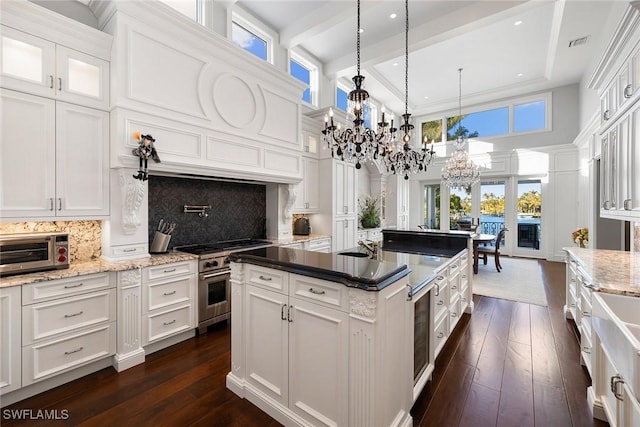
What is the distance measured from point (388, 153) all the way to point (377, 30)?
10.4 feet

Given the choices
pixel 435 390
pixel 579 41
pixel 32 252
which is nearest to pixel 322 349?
pixel 435 390

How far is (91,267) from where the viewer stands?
248cm

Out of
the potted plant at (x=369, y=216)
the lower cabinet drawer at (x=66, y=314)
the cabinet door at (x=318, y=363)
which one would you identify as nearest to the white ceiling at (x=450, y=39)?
the potted plant at (x=369, y=216)

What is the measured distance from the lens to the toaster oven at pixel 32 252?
213 centimetres

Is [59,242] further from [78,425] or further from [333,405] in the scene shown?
[333,405]

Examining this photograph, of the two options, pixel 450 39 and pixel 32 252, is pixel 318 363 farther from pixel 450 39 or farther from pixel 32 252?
pixel 450 39

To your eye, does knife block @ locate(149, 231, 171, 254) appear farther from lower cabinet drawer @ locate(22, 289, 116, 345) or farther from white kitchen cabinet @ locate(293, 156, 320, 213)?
white kitchen cabinet @ locate(293, 156, 320, 213)

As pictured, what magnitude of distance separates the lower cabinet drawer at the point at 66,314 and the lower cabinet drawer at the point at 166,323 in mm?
325

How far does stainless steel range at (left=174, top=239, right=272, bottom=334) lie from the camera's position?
124 inches

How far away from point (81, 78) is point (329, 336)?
325 centimetres

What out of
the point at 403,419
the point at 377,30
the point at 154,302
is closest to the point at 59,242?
the point at 154,302

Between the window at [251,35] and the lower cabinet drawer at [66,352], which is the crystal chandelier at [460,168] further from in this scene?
the lower cabinet drawer at [66,352]

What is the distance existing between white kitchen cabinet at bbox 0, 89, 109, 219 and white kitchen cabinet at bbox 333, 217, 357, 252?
360 cm

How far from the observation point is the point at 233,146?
3.61 m
